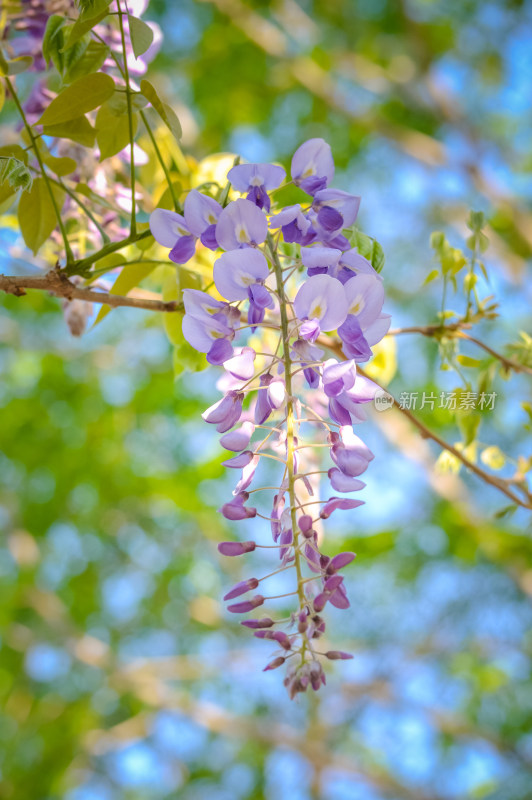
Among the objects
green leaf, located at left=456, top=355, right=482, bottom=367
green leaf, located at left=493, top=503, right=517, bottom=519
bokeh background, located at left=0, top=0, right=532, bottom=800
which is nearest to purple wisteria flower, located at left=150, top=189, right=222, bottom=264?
green leaf, located at left=456, top=355, right=482, bottom=367

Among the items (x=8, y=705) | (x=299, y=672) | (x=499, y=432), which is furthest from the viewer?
(x=8, y=705)

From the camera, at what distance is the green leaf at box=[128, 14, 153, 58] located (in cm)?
32

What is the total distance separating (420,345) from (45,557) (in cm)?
161

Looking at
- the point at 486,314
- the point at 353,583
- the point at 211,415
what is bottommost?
the point at 211,415

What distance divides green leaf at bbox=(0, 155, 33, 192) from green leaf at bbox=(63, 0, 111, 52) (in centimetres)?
6

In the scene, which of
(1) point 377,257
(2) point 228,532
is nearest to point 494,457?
(1) point 377,257

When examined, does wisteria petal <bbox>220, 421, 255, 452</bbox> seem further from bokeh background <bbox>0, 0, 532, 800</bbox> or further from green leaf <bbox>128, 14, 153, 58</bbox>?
bokeh background <bbox>0, 0, 532, 800</bbox>

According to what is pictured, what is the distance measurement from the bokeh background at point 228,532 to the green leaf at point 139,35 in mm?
1641

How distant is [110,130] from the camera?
377 millimetres

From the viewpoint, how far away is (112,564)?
2.53 m

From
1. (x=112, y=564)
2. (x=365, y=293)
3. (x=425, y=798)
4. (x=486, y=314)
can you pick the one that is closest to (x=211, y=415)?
(x=365, y=293)

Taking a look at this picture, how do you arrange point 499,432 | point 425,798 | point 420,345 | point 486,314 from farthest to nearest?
1. point 420,345
2. point 499,432
3. point 425,798
4. point 486,314

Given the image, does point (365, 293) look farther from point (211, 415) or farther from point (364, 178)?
point (364, 178)

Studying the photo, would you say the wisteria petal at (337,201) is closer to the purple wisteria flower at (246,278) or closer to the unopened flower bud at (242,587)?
the purple wisteria flower at (246,278)
